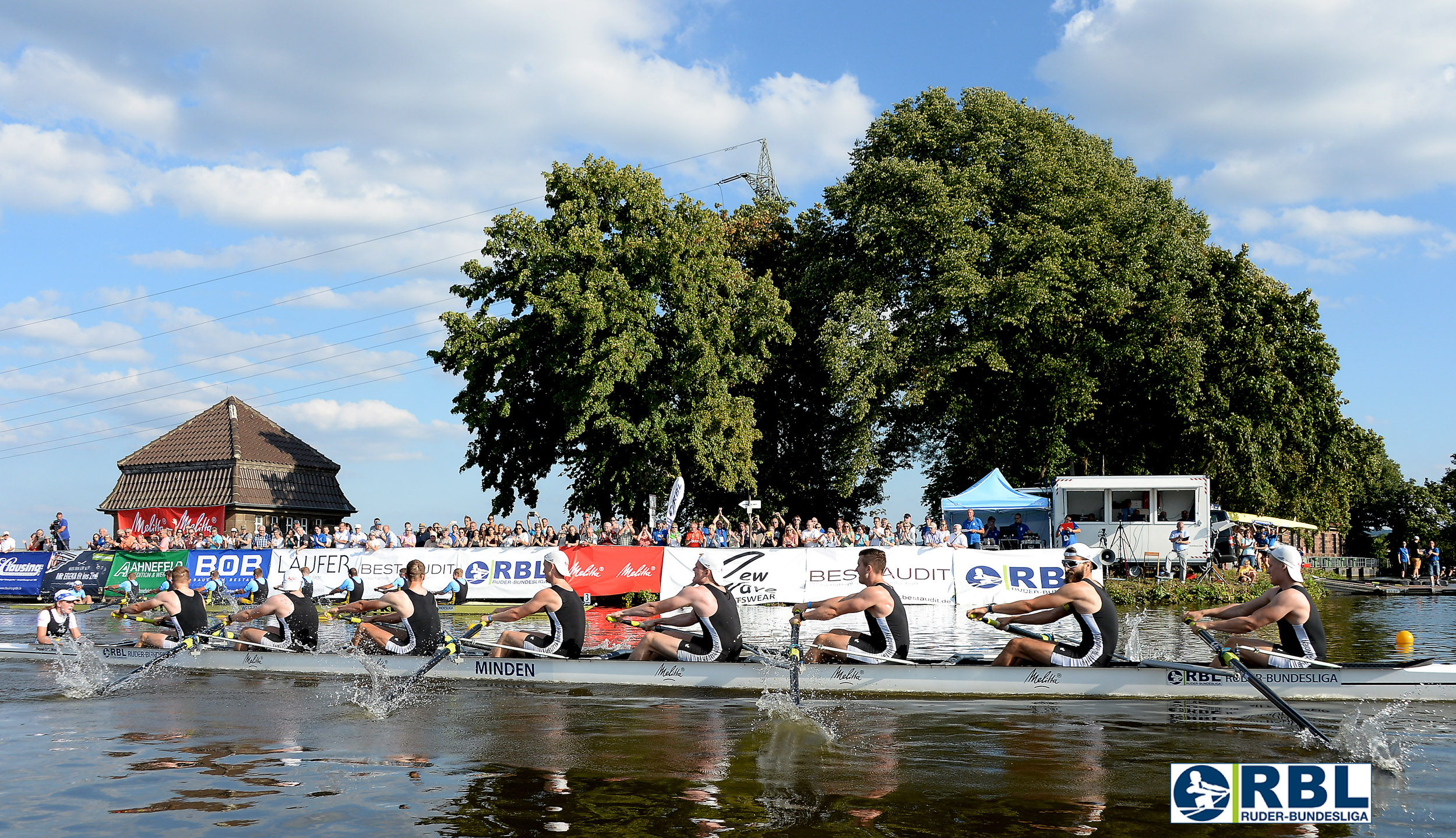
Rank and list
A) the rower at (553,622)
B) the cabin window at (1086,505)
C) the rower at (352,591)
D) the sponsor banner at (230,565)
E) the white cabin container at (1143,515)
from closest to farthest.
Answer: the rower at (553,622), the rower at (352,591), the sponsor banner at (230,565), the white cabin container at (1143,515), the cabin window at (1086,505)

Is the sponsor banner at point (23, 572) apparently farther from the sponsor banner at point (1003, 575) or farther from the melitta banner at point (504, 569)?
the sponsor banner at point (1003, 575)

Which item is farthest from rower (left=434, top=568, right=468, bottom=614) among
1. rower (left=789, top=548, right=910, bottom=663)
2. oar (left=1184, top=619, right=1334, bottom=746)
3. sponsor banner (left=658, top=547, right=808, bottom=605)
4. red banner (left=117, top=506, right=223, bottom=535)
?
red banner (left=117, top=506, right=223, bottom=535)

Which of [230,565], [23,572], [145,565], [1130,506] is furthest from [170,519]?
[1130,506]

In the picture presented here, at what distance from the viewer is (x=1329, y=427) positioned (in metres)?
35.9

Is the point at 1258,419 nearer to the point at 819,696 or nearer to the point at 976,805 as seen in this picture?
the point at 819,696

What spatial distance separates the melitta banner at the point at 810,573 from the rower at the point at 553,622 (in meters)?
10.2

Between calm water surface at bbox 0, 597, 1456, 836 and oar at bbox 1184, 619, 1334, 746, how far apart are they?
206 mm

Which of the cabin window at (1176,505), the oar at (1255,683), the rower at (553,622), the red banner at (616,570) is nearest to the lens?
the oar at (1255,683)

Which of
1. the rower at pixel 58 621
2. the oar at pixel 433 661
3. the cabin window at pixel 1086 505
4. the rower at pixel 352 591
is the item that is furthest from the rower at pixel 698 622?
the cabin window at pixel 1086 505

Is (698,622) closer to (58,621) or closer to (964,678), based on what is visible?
(964,678)

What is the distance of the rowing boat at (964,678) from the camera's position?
1094 cm

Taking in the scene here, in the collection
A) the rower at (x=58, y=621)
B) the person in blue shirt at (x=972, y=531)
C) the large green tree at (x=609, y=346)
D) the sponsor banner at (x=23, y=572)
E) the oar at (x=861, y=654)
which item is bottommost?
the sponsor banner at (x=23, y=572)

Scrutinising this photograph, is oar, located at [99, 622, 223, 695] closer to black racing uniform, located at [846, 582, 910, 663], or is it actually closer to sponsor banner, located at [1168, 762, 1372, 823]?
black racing uniform, located at [846, 582, 910, 663]

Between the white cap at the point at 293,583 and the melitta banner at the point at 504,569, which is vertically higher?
the white cap at the point at 293,583
